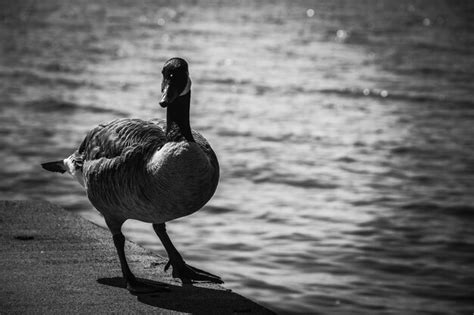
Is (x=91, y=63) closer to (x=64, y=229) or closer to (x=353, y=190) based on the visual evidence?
(x=353, y=190)

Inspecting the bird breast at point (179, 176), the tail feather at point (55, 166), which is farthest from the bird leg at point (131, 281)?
the tail feather at point (55, 166)

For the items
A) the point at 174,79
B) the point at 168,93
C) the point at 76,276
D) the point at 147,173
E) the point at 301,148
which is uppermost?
the point at 174,79

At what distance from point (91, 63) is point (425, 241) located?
25.2 metres

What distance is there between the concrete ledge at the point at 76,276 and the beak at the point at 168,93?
1510 millimetres

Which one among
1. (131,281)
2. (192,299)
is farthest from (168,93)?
(192,299)

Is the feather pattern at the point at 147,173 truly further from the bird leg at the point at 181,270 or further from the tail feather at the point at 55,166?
the tail feather at the point at 55,166

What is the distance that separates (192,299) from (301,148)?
12901 mm

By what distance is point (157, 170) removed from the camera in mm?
5695

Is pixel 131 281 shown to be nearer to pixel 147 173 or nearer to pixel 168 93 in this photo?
pixel 147 173

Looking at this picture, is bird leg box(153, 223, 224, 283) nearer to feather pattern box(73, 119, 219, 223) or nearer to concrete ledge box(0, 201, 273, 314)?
concrete ledge box(0, 201, 273, 314)

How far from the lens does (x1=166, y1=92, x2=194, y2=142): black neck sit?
5.87 m

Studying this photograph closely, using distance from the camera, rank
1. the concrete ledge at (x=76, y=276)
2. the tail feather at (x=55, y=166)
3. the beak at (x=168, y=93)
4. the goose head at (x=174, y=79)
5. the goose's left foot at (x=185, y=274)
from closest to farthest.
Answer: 1. the concrete ledge at (x=76, y=276)
2. the beak at (x=168, y=93)
3. the goose head at (x=174, y=79)
4. the goose's left foot at (x=185, y=274)
5. the tail feather at (x=55, y=166)

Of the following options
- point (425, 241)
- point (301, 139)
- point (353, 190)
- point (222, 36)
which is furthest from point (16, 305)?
point (222, 36)

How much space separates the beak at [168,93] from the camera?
19.2 feet
